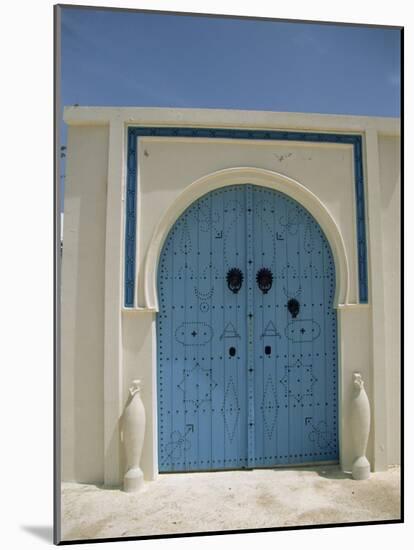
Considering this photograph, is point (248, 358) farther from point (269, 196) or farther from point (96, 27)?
point (96, 27)

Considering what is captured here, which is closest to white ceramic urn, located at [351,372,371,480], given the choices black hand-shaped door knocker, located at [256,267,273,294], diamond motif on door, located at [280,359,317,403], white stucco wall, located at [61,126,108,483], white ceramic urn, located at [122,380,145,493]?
diamond motif on door, located at [280,359,317,403]

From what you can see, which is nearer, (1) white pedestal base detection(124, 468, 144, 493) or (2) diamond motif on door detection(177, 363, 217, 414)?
(1) white pedestal base detection(124, 468, 144, 493)

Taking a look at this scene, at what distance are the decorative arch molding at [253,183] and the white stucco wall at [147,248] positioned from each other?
4 centimetres

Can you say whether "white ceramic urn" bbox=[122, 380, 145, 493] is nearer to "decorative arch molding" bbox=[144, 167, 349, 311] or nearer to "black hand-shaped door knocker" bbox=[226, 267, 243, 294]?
"decorative arch molding" bbox=[144, 167, 349, 311]

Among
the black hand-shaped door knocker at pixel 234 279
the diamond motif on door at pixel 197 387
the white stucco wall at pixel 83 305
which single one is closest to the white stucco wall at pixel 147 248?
the white stucco wall at pixel 83 305

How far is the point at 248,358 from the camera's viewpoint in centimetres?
292

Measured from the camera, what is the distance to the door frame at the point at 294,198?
2.80 metres

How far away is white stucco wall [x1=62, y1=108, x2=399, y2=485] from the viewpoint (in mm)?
2709

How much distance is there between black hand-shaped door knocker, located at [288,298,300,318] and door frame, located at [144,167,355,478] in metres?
0.29

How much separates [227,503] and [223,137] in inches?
100

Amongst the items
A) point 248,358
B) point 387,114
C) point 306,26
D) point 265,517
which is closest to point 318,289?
point 248,358

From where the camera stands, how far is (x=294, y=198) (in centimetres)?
299

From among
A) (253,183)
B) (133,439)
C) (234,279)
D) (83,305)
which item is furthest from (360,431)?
(83,305)

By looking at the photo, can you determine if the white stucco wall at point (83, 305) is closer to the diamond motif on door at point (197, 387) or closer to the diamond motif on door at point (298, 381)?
the diamond motif on door at point (197, 387)
